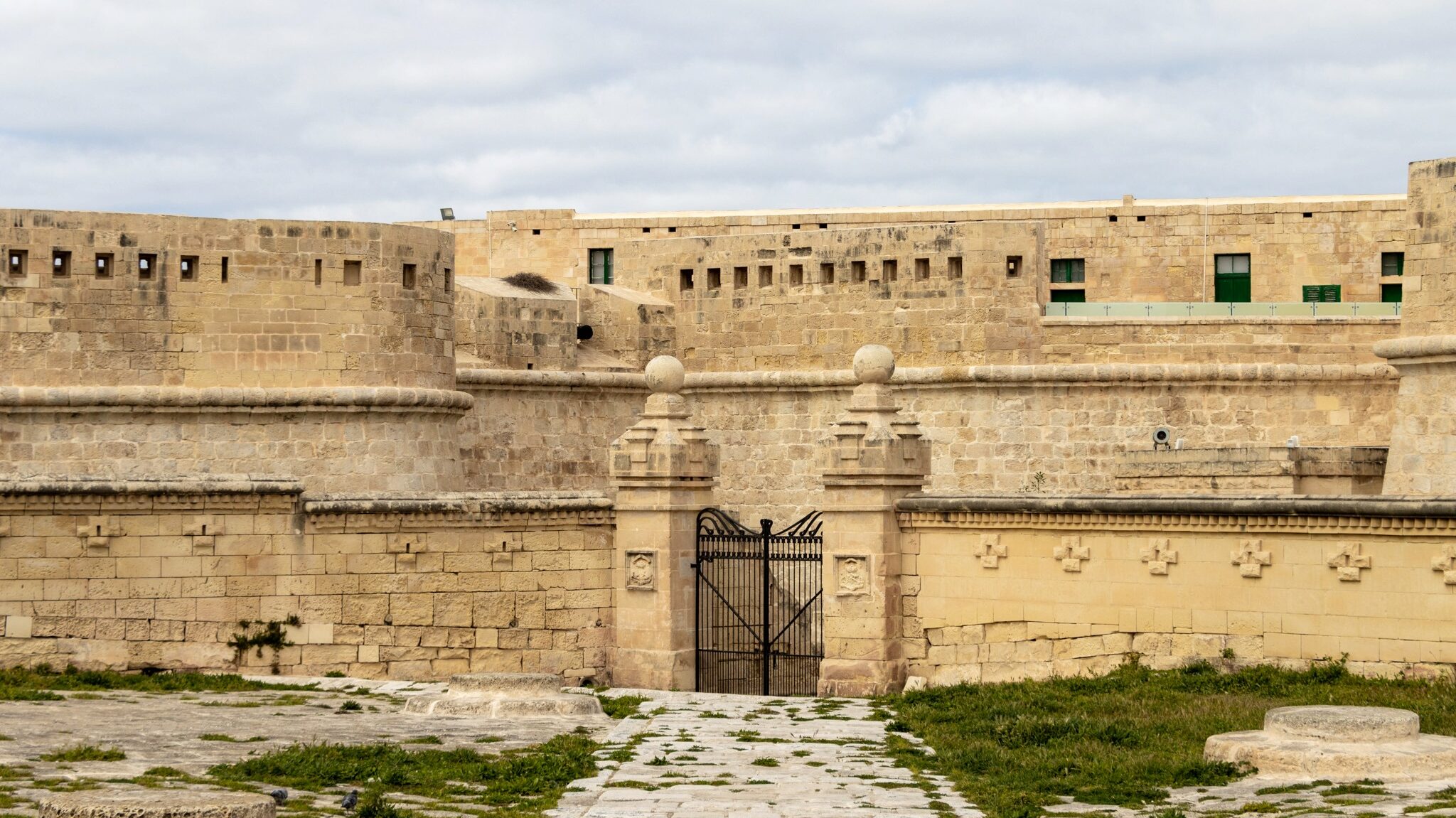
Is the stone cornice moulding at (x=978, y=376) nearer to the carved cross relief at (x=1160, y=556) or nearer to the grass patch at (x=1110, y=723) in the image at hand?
the carved cross relief at (x=1160, y=556)

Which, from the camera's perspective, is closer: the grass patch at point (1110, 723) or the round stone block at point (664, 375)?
Answer: the grass patch at point (1110, 723)

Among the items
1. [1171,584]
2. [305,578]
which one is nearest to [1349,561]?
[1171,584]

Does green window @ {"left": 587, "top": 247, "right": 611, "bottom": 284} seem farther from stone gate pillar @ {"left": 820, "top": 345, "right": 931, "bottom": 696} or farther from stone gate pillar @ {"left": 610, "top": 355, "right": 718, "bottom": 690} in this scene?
stone gate pillar @ {"left": 820, "top": 345, "right": 931, "bottom": 696}

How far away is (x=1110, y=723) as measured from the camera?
38.4 ft

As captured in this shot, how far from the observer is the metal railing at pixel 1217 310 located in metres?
21.7

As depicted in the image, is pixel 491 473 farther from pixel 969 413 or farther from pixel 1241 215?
pixel 1241 215

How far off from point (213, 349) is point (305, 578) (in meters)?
4.46

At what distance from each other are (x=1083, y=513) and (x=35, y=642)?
7.70 m

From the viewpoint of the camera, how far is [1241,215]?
27281 millimetres

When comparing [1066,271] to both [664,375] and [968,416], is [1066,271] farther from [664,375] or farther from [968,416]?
[664,375]

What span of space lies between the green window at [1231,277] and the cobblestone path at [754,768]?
14.7m

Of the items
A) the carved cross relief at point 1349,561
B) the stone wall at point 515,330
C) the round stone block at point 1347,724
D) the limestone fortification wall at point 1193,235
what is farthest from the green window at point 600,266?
the round stone block at point 1347,724

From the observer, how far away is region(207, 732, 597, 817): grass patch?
397 inches

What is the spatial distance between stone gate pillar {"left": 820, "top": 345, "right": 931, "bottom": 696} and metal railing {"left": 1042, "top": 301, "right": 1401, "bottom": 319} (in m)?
7.12
